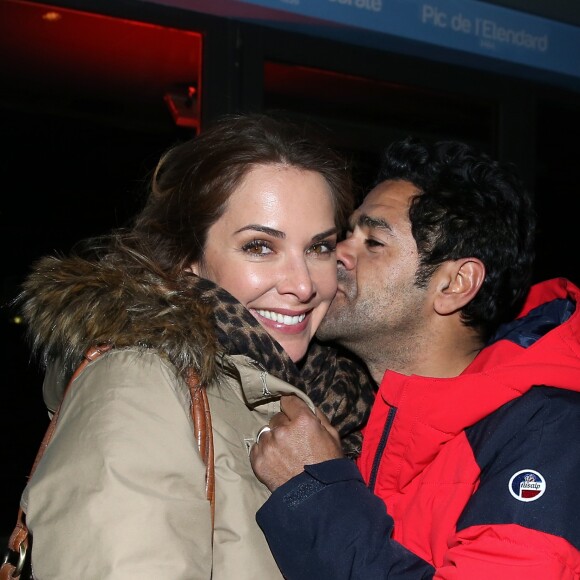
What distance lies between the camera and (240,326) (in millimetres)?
2125

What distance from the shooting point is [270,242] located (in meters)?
2.31

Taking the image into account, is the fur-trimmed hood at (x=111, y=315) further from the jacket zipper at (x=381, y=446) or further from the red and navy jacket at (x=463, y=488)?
the jacket zipper at (x=381, y=446)

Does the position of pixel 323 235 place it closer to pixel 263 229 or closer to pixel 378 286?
pixel 263 229

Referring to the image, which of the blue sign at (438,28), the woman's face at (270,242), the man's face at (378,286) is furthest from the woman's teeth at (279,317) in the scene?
the blue sign at (438,28)

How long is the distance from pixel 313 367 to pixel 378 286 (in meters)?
0.36

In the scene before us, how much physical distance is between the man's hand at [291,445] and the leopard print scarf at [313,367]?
10cm

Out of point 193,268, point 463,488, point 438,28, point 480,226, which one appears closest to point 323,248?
point 193,268

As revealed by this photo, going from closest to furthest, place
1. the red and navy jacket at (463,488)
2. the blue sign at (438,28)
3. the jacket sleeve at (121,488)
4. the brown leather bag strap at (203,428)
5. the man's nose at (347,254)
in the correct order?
the jacket sleeve at (121,488)
the brown leather bag strap at (203,428)
the red and navy jacket at (463,488)
the man's nose at (347,254)
the blue sign at (438,28)

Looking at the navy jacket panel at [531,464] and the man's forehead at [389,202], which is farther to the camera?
the man's forehead at [389,202]

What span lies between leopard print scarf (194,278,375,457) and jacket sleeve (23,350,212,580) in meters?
0.34

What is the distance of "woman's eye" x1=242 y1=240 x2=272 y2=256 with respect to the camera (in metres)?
2.31

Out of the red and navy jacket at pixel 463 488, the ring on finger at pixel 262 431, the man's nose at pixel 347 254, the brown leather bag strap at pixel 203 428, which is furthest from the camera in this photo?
the man's nose at pixel 347 254

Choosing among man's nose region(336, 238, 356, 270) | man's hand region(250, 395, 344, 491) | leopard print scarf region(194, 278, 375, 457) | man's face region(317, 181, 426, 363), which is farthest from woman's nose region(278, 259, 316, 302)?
man's nose region(336, 238, 356, 270)

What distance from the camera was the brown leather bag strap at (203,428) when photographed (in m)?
1.80
